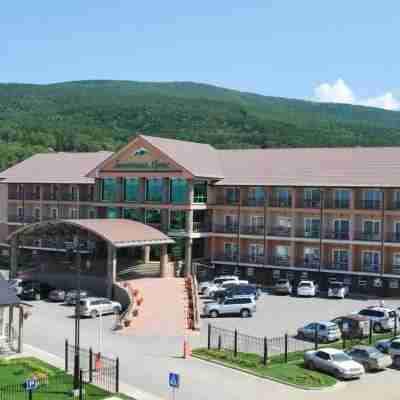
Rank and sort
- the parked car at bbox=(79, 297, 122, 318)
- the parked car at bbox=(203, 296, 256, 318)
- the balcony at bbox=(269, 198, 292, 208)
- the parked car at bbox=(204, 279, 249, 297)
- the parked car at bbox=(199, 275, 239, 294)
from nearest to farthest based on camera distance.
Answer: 1. the parked car at bbox=(79, 297, 122, 318)
2. the parked car at bbox=(203, 296, 256, 318)
3. the parked car at bbox=(204, 279, 249, 297)
4. the parked car at bbox=(199, 275, 239, 294)
5. the balcony at bbox=(269, 198, 292, 208)

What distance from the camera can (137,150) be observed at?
204 feet

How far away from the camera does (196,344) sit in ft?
124

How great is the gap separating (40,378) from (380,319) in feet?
73.8

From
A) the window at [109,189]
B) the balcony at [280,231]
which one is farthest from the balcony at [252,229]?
the window at [109,189]

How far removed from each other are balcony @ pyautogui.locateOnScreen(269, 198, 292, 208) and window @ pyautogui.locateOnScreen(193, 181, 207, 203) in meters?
6.44

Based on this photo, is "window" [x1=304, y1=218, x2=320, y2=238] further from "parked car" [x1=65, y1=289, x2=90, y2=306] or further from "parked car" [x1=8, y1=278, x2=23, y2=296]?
"parked car" [x1=8, y1=278, x2=23, y2=296]

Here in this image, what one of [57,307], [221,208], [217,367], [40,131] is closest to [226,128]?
[40,131]

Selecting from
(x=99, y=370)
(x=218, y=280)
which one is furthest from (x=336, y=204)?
(x=99, y=370)

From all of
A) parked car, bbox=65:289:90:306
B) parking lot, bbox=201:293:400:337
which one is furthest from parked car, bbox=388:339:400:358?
parked car, bbox=65:289:90:306

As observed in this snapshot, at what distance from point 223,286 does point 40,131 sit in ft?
347

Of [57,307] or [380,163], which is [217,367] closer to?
[57,307]

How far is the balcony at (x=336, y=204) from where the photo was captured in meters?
55.6

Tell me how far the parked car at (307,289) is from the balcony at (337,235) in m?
4.67

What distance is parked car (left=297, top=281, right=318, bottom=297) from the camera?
52844 mm
